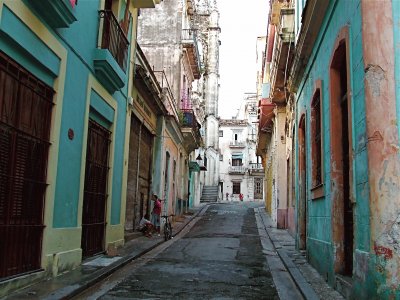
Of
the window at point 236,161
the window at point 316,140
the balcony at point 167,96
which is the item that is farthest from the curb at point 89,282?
the window at point 236,161

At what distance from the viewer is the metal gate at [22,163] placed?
6.05m

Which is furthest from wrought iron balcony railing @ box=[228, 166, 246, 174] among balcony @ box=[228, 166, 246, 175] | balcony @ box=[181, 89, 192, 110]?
balcony @ box=[181, 89, 192, 110]

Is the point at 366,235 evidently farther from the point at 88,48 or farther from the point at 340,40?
the point at 88,48

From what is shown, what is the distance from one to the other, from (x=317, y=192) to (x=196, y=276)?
2.72 metres

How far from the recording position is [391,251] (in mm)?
4570

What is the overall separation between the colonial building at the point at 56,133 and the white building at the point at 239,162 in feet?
160

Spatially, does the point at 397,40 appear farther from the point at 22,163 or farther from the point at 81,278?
the point at 81,278

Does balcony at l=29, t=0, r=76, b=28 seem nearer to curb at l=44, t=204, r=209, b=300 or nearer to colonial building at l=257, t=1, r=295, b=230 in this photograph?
curb at l=44, t=204, r=209, b=300

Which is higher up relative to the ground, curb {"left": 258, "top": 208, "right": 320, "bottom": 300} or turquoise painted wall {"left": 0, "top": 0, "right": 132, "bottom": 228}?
turquoise painted wall {"left": 0, "top": 0, "right": 132, "bottom": 228}

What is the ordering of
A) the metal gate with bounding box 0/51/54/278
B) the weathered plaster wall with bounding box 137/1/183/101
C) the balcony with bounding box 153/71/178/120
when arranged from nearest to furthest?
the metal gate with bounding box 0/51/54/278 < the balcony with bounding box 153/71/178/120 < the weathered plaster wall with bounding box 137/1/183/101

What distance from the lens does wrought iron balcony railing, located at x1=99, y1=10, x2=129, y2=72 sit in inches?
385

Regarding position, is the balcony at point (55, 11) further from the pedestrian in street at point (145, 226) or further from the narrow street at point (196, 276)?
the pedestrian in street at point (145, 226)

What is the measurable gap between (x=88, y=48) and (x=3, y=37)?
10.7ft

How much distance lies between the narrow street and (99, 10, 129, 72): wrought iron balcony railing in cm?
465
